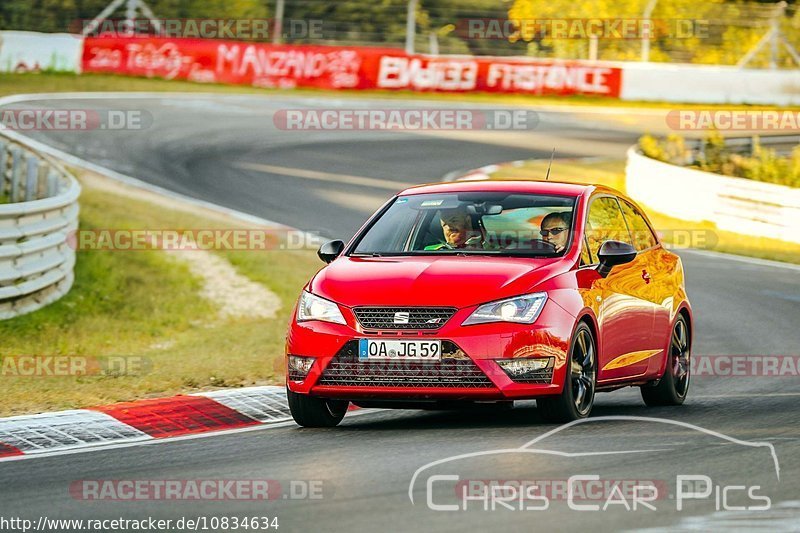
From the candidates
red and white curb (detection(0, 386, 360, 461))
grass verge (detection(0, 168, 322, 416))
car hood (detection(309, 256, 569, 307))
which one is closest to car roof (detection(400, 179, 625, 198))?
car hood (detection(309, 256, 569, 307))

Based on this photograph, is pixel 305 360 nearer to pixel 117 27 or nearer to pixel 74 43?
pixel 74 43

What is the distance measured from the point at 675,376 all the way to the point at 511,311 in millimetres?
2579

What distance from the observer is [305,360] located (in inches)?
347

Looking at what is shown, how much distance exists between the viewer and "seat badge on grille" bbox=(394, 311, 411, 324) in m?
8.55

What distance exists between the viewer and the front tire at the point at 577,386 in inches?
344

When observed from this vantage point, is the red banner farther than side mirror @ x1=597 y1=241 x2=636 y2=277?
Yes

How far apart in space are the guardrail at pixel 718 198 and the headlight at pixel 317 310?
1461 cm

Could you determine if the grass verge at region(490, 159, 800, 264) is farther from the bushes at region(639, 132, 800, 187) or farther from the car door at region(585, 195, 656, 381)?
the car door at region(585, 195, 656, 381)

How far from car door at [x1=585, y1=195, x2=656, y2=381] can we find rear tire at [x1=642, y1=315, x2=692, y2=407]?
413mm


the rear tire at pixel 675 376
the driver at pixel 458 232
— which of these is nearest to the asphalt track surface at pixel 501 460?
the rear tire at pixel 675 376

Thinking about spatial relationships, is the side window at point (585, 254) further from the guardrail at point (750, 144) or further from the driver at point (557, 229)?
the guardrail at point (750, 144)

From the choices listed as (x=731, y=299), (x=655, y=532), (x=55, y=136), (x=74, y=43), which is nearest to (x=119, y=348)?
(x=731, y=299)

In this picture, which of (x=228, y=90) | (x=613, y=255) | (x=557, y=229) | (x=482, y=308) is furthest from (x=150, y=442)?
(x=228, y=90)

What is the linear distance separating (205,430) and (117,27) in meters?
35.4
